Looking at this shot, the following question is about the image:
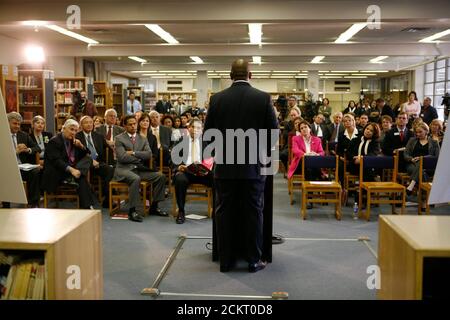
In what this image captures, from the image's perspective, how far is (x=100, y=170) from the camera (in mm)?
6719

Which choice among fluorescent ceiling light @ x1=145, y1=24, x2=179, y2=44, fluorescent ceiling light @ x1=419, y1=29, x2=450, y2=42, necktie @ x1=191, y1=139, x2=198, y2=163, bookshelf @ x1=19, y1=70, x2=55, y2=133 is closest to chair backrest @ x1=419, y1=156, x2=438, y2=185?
necktie @ x1=191, y1=139, x2=198, y2=163

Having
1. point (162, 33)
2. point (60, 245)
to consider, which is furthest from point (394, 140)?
point (60, 245)

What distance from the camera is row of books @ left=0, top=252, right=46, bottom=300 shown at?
2.03 meters

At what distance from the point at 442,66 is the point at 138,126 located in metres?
13.1

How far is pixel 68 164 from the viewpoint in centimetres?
603

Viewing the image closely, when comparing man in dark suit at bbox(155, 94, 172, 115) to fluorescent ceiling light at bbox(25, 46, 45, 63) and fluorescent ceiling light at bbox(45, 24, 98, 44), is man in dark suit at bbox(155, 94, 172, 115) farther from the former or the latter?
fluorescent ceiling light at bbox(25, 46, 45, 63)

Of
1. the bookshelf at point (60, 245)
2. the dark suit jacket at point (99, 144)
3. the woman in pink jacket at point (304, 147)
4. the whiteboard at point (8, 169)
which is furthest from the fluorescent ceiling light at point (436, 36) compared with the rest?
the whiteboard at point (8, 169)

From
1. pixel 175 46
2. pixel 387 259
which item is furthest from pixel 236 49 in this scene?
pixel 387 259

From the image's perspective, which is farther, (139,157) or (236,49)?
(236,49)

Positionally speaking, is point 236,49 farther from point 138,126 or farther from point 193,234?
point 193,234

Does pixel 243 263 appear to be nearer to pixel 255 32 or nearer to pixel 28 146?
pixel 28 146

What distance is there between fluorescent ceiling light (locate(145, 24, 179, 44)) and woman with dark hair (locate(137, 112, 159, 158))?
4079 mm

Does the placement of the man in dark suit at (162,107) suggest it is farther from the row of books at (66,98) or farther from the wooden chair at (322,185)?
the wooden chair at (322,185)

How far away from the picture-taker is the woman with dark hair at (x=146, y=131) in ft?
21.2
